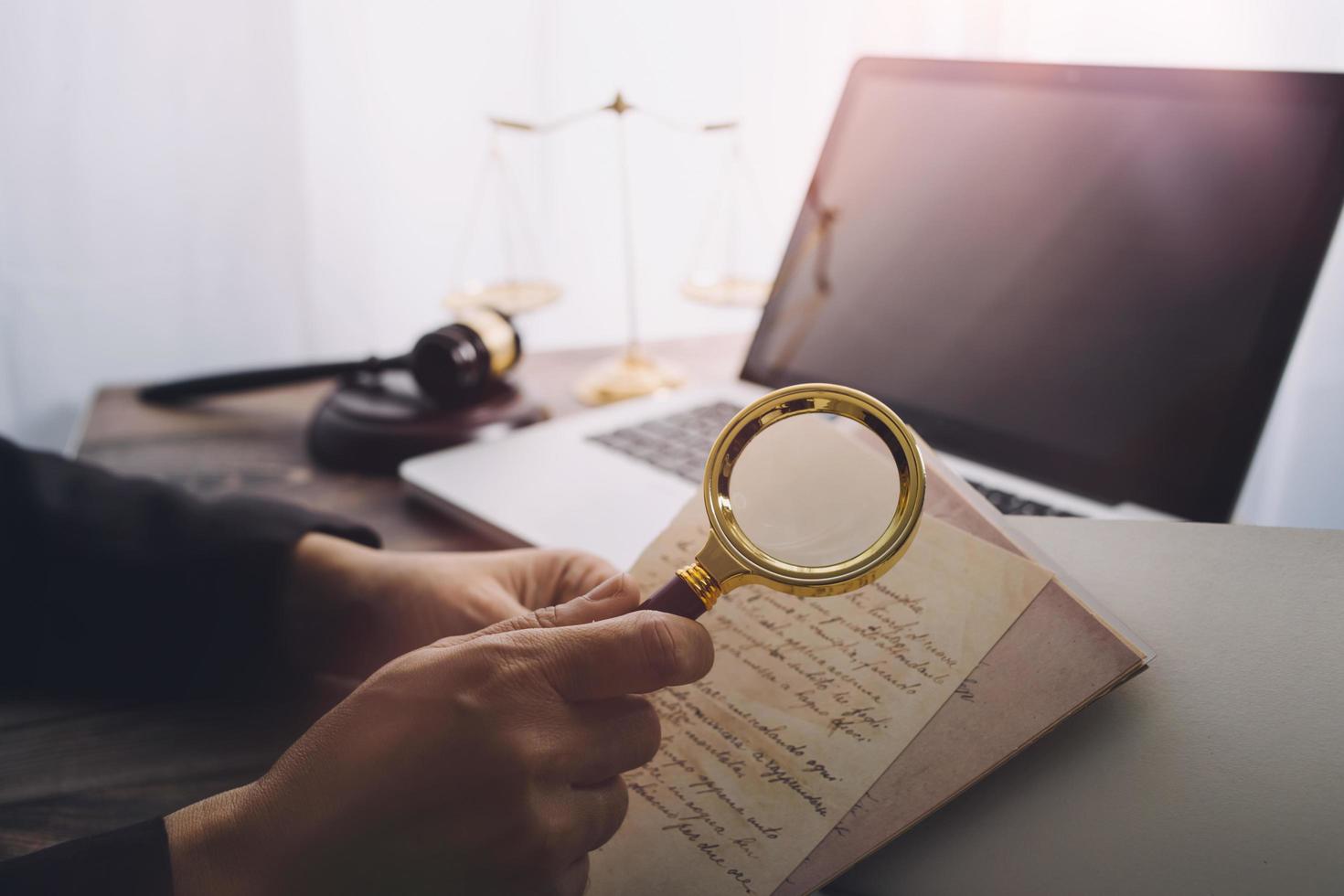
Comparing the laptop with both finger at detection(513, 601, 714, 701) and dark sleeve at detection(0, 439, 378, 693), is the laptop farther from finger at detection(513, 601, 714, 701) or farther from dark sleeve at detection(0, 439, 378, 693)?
finger at detection(513, 601, 714, 701)

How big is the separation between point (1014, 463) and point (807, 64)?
1.17 m

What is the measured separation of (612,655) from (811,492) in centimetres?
17

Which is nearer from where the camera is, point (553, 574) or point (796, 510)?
point (796, 510)

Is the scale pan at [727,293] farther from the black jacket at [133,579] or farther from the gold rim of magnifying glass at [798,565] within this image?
the gold rim of magnifying glass at [798,565]

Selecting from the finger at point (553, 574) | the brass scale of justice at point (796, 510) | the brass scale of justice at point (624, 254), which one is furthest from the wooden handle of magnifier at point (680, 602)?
the brass scale of justice at point (624, 254)

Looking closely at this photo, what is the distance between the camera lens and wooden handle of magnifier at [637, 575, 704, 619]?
0.56 metres

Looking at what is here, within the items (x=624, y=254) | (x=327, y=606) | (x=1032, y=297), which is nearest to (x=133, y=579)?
(x=327, y=606)

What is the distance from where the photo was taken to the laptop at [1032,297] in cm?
92

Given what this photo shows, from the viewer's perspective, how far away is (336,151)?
6.80ft

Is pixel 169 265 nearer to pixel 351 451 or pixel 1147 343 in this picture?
pixel 351 451

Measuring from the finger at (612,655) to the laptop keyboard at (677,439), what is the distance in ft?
1.78

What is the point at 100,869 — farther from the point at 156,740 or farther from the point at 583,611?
the point at 583,611

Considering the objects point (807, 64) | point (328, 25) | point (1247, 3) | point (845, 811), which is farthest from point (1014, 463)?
point (328, 25)

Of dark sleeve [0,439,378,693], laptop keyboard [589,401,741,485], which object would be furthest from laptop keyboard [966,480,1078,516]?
dark sleeve [0,439,378,693]
